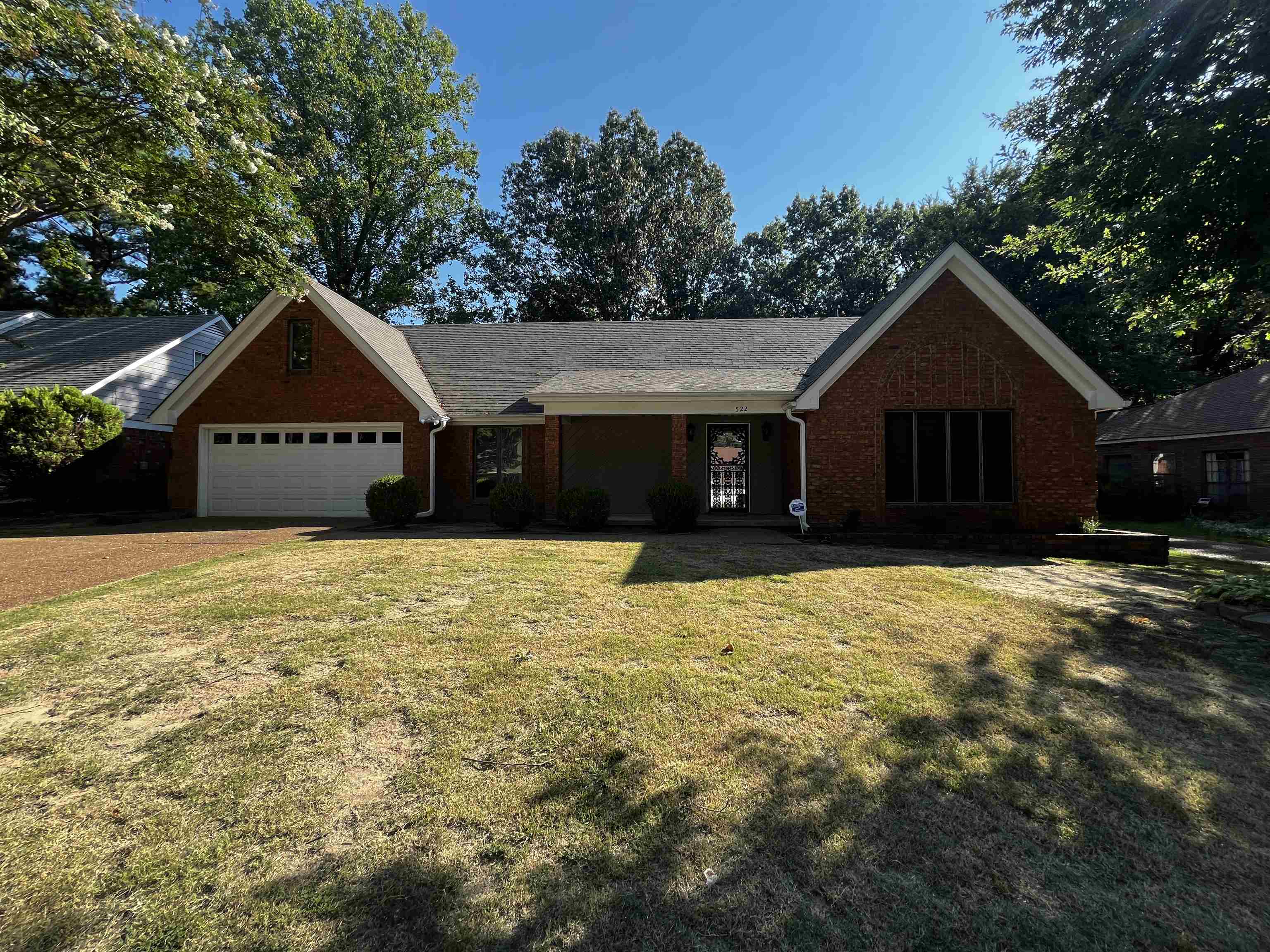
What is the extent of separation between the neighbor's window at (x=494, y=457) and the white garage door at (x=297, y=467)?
196 cm

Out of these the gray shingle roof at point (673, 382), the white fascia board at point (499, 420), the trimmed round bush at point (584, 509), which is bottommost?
the trimmed round bush at point (584, 509)

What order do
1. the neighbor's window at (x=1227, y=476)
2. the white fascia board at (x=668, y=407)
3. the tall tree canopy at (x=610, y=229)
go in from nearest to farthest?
the white fascia board at (x=668, y=407) < the neighbor's window at (x=1227, y=476) < the tall tree canopy at (x=610, y=229)

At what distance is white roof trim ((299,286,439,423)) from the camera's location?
12.6 metres

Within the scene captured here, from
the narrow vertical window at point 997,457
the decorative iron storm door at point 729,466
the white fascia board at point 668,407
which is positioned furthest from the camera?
the decorative iron storm door at point 729,466

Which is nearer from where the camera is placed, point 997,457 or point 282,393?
point 997,457

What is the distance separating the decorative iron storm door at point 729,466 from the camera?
13.8 metres

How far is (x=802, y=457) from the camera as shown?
430 inches

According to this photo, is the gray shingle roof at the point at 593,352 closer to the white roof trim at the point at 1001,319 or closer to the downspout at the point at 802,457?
the downspout at the point at 802,457

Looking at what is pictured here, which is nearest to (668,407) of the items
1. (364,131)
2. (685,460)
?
(685,460)

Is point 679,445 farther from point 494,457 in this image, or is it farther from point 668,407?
point 494,457

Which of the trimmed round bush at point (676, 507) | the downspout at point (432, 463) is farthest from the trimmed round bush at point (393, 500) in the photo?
the trimmed round bush at point (676, 507)

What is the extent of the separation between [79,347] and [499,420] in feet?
55.2

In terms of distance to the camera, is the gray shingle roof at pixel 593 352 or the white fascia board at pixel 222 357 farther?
the gray shingle roof at pixel 593 352

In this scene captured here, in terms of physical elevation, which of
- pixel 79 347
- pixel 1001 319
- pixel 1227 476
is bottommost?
pixel 1227 476
